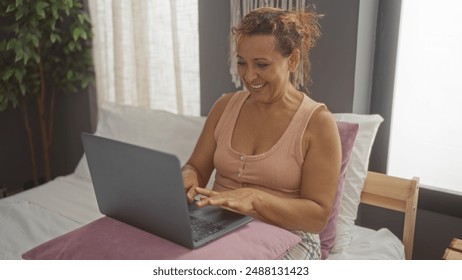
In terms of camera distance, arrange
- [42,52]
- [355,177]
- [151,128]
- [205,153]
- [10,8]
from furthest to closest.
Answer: [42,52] → [10,8] → [151,128] → [355,177] → [205,153]

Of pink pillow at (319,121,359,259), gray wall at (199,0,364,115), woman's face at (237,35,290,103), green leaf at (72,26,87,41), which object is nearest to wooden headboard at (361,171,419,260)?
pink pillow at (319,121,359,259)

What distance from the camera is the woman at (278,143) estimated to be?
3.63ft

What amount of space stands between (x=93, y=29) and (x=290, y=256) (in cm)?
170

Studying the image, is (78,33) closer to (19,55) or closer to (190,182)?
(19,55)

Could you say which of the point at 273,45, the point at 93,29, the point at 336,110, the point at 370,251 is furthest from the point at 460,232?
the point at 93,29

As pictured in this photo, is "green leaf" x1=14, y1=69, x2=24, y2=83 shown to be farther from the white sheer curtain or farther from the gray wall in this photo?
the gray wall

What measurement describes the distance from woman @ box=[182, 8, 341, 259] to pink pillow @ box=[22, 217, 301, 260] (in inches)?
4.6

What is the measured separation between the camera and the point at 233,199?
1006 mm

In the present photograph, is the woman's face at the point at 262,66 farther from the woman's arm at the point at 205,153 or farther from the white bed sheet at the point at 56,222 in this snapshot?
the white bed sheet at the point at 56,222

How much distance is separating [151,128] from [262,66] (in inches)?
30.0

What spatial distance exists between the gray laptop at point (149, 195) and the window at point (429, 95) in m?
0.93

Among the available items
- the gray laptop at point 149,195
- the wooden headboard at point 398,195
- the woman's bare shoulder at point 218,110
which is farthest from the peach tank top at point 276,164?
the wooden headboard at point 398,195

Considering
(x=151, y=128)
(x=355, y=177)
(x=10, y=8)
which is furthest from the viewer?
(x=10, y=8)

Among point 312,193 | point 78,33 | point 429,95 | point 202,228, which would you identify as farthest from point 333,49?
point 78,33
